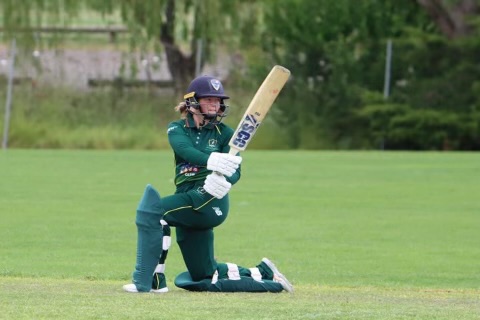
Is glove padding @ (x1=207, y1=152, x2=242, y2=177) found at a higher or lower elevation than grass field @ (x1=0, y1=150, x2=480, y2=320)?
higher

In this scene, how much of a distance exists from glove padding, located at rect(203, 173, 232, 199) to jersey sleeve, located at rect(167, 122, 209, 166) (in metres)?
0.17

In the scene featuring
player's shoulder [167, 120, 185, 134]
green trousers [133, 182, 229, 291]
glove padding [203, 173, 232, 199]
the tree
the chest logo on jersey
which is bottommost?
the tree

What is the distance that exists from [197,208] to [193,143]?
1.62 feet

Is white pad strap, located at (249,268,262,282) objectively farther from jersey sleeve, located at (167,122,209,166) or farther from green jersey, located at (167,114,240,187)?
jersey sleeve, located at (167,122,209,166)

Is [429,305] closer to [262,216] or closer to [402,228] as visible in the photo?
[402,228]

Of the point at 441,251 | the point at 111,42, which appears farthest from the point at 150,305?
the point at 111,42

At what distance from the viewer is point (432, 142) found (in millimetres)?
33000

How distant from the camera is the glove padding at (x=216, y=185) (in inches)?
368

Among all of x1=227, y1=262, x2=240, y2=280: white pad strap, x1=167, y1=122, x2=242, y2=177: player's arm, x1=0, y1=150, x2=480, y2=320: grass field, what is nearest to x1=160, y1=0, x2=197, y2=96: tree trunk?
x1=0, y1=150, x2=480, y2=320: grass field

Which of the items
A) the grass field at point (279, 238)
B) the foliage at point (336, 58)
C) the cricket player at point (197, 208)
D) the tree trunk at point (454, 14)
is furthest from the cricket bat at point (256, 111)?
the tree trunk at point (454, 14)

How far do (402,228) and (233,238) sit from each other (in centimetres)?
239

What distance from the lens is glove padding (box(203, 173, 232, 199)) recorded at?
935 centimetres

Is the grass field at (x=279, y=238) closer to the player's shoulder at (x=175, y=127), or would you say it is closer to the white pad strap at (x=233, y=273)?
the white pad strap at (x=233, y=273)

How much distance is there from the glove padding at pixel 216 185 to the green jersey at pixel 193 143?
0.71 feet
